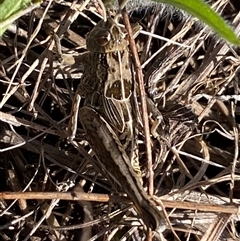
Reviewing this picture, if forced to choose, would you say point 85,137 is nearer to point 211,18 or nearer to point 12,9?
point 12,9

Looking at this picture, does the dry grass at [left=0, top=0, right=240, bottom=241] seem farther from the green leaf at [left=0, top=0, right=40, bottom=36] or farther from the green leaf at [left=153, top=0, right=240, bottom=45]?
the green leaf at [left=153, top=0, right=240, bottom=45]

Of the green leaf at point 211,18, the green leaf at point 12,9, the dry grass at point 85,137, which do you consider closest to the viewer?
the green leaf at point 211,18

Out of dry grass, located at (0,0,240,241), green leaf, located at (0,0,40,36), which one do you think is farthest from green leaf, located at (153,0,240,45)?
dry grass, located at (0,0,240,241)

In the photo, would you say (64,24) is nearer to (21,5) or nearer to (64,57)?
(64,57)

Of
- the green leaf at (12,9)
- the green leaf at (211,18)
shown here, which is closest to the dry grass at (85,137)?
the green leaf at (12,9)

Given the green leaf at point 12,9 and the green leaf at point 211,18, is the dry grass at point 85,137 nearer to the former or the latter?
the green leaf at point 12,9

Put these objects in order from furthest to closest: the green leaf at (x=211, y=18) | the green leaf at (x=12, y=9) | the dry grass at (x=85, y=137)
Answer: the dry grass at (x=85, y=137) → the green leaf at (x=12, y=9) → the green leaf at (x=211, y=18)
